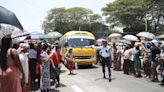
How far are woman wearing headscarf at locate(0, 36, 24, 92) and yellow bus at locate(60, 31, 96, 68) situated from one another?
1725 cm

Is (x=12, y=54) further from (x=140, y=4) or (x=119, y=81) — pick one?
(x=140, y=4)

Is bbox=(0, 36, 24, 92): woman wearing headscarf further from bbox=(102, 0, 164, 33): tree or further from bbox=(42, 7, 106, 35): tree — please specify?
bbox=(42, 7, 106, 35): tree

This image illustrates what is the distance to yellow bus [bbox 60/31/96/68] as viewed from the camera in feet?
77.9

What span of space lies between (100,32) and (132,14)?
87.1 ft

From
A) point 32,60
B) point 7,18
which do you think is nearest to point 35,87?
point 32,60

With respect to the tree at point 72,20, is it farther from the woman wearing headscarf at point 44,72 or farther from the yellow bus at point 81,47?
the woman wearing headscarf at point 44,72

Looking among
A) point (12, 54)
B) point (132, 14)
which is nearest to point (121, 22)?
point (132, 14)

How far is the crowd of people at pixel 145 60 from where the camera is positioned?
1485 cm

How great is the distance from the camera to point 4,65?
625 centimetres

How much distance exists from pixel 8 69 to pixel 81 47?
17823 mm

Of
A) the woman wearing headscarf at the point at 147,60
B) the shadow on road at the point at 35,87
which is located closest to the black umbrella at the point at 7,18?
the shadow on road at the point at 35,87

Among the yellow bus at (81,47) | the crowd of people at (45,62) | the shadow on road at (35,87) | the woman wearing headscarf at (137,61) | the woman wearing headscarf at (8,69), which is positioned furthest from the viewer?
the yellow bus at (81,47)

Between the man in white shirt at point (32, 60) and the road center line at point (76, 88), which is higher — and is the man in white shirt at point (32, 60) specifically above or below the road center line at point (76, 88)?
above

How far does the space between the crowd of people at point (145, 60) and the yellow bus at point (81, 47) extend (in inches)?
197
